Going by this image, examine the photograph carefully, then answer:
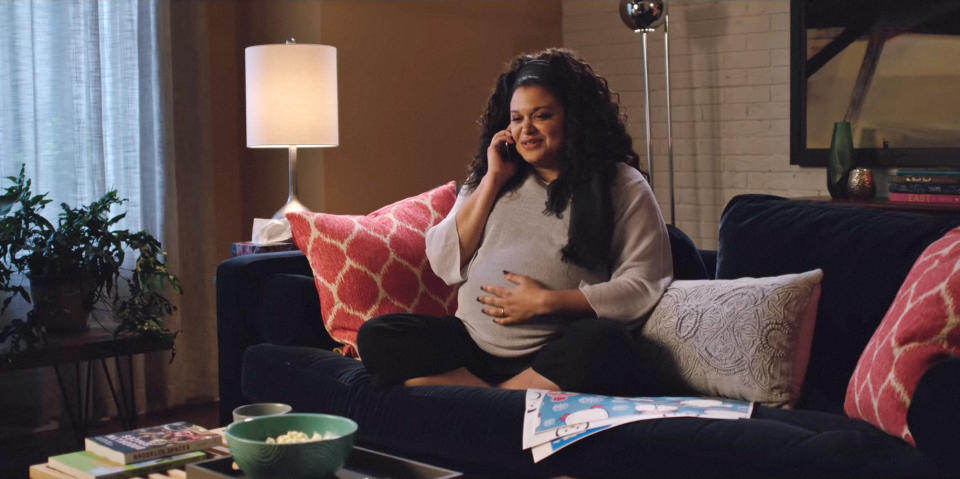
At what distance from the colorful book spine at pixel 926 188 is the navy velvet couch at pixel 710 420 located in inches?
56.2

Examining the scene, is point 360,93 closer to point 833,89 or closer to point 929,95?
point 833,89

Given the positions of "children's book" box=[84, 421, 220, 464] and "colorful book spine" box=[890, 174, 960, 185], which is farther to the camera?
"colorful book spine" box=[890, 174, 960, 185]

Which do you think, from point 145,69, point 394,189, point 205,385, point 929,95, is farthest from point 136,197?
point 929,95

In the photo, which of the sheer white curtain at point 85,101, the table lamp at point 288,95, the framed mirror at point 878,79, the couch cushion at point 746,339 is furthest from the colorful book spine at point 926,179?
the sheer white curtain at point 85,101

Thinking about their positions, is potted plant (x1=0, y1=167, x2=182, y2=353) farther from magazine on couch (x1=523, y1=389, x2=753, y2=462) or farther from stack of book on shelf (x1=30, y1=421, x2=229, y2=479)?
magazine on couch (x1=523, y1=389, x2=753, y2=462)

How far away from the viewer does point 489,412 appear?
2.09m

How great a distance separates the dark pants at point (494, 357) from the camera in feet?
7.13

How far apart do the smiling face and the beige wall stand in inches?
70.1

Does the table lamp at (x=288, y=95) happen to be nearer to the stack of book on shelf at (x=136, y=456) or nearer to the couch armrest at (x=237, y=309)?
the couch armrest at (x=237, y=309)

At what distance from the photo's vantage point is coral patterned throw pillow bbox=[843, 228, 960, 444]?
5.92 feet

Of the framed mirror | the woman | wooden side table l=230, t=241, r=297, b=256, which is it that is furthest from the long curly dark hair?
the framed mirror

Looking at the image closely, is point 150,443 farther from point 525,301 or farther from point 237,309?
point 237,309

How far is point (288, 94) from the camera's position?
3424mm

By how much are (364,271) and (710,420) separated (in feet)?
3.59
